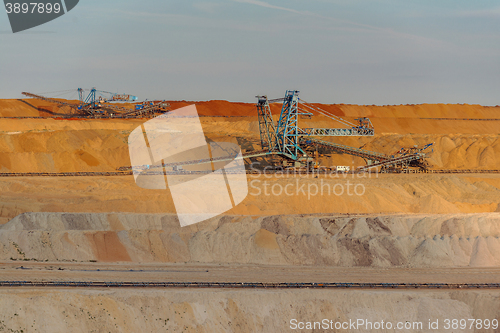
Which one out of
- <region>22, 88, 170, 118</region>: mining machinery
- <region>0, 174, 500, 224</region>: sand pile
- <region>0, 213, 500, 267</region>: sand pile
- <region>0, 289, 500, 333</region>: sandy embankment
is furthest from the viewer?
<region>22, 88, 170, 118</region>: mining machinery

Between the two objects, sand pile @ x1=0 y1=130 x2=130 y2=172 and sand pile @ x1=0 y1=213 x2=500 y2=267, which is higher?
sand pile @ x1=0 y1=130 x2=130 y2=172

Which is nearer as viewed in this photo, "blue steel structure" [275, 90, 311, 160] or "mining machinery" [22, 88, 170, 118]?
"blue steel structure" [275, 90, 311, 160]

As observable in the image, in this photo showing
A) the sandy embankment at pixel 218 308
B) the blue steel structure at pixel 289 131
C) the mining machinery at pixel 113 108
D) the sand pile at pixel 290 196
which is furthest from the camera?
the mining machinery at pixel 113 108

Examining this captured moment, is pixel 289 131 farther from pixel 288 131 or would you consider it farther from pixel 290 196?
pixel 290 196

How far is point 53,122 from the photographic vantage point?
343ft

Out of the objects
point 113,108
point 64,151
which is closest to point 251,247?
point 64,151

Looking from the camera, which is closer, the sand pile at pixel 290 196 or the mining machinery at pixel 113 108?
the sand pile at pixel 290 196

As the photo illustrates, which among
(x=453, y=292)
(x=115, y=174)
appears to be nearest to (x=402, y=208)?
(x=453, y=292)

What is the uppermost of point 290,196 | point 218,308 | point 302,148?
point 302,148

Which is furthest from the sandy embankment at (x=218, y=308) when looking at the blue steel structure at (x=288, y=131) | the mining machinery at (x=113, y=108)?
the mining machinery at (x=113, y=108)

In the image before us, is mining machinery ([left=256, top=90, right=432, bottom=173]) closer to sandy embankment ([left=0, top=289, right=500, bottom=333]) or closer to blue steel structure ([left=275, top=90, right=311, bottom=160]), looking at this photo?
blue steel structure ([left=275, top=90, right=311, bottom=160])

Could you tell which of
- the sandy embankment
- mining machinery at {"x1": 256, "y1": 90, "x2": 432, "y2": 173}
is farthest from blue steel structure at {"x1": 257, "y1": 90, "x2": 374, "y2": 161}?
the sandy embankment

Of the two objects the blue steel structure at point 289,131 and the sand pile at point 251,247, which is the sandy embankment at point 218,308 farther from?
the blue steel structure at point 289,131

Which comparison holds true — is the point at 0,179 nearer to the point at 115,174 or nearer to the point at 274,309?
the point at 115,174
